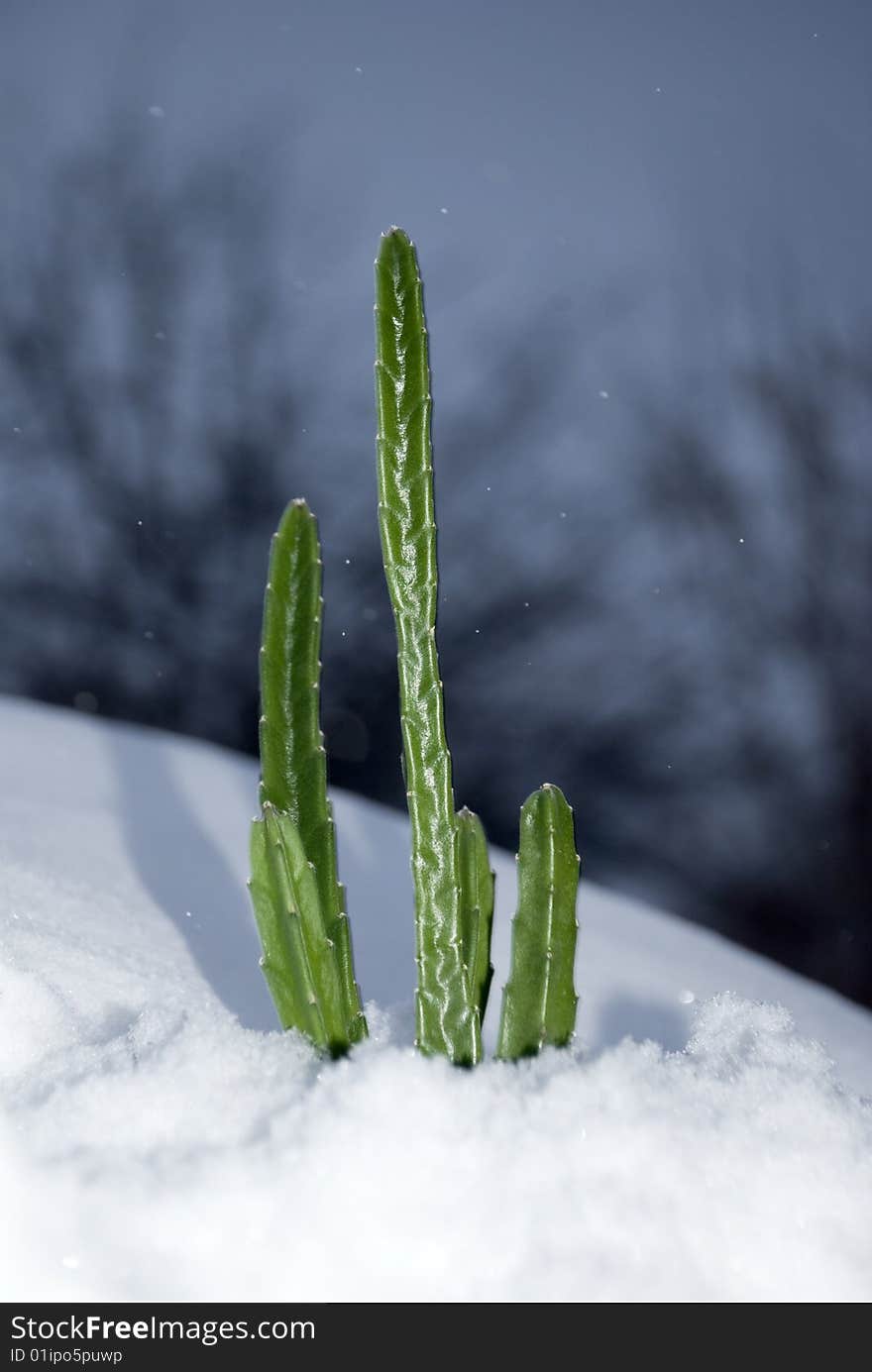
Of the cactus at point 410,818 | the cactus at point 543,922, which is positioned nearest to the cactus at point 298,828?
the cactus at point 410,818

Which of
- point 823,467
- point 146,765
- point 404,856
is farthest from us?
point 823,467

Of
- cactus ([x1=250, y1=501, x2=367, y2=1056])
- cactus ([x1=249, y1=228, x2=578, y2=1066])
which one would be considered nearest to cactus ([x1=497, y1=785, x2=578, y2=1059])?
cactus ([x1=249, y1=228, x2=578, y2=1066])

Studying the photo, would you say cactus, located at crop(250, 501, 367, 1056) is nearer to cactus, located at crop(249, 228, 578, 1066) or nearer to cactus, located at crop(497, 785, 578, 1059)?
cactus, located at crop(249, 228, 578, 1066)

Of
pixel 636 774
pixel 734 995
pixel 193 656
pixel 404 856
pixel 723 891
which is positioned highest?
pixel 734 995

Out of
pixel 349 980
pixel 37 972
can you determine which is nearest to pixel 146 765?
pixel 37 972

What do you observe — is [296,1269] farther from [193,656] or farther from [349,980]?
[193,656]
